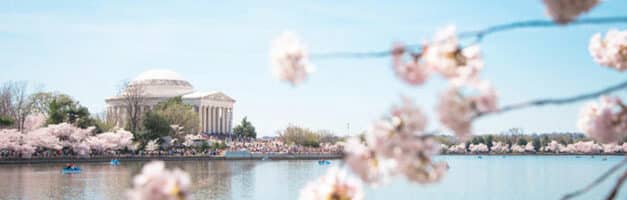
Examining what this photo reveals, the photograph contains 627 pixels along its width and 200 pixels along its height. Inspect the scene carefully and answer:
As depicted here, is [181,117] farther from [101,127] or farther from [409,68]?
A: [409,68]

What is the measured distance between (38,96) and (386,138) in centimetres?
7321

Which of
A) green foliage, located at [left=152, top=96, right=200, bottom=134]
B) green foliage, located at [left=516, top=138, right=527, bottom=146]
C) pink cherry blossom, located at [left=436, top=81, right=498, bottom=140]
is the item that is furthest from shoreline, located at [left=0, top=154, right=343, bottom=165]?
green foliage, located at [left=516, top=138, right=527, bottom=146]

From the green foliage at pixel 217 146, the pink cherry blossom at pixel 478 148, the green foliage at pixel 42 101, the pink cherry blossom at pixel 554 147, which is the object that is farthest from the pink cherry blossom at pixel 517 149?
the green foliage at pixel 42 101

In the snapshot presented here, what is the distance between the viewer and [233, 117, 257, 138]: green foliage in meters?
98.5

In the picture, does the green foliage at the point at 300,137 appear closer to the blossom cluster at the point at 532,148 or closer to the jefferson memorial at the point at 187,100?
the jefferson memorial at the point at 187,100

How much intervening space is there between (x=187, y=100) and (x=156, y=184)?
95.9m

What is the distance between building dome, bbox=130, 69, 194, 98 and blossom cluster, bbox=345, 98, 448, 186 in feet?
316

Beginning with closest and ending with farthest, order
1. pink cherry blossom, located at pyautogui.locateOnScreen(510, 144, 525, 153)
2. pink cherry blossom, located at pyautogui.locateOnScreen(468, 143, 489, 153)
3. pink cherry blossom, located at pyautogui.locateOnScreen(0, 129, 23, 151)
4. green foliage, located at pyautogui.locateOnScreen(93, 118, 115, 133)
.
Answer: pink cherry blossom, located at pyautogui.locateOnScreen(0, 129, 23, 151), green foliage, located at pyautogui.locateOnScreen(93, 118, 115, 133), pink cherry blossom, located at pyautogui.locateOnScreen(510, 144, 525, 153), pink cherry blossom, located at pyautogui.locateOnScreen(468, 143, 489, 153)

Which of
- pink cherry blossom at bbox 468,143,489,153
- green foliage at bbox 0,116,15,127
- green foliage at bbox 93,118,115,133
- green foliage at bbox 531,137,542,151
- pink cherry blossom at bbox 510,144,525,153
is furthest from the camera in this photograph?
green foliage at bbox 531,137,542,151

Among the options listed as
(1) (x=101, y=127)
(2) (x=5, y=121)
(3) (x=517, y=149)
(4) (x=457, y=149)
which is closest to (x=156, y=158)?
(1) (x=101, y=127)

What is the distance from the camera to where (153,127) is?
62.6 metres

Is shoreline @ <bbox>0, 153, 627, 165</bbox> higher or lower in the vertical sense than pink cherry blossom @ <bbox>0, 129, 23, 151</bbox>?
lower

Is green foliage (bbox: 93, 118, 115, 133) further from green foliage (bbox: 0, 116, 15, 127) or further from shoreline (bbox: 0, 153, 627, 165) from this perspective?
green foliage (bbox: 0, 116, 15, 127)

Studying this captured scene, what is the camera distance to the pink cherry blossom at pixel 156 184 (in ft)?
6.01
